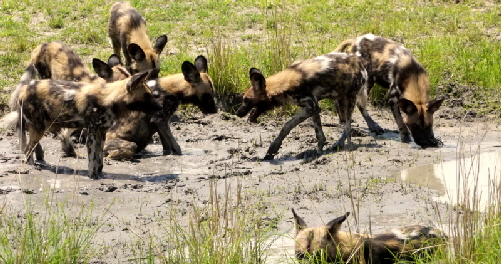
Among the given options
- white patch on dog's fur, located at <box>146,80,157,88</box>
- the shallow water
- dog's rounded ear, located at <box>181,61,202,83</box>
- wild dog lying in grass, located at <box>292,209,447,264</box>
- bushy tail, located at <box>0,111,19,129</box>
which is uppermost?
dog's rounded ear, located at <box>181,61,202,83</box>

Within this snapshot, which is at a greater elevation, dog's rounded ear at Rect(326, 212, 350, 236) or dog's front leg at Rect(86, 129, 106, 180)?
dog's front leg at Rect(86, 129, 106, 180)

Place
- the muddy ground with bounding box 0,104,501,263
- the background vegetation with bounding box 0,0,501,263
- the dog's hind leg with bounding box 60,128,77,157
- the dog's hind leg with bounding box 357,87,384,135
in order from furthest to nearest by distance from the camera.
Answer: the background vegetation with bounding box 0,0,501,263 < the dog's hind leg with bounding box 357,87,384,135 < the dog's hind leg with bounding box 60,128,77,157 < the muddy ground with bounding box 0,104,501,263

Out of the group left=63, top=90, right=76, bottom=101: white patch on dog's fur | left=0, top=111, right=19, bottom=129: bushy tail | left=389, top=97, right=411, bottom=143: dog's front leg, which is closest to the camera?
left=63, top=90, right=76, bottom=101: white patch on dog's fur

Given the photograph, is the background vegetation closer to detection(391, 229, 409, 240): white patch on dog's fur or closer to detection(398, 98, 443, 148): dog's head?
detection(398, 98, 443, 148): dog's head

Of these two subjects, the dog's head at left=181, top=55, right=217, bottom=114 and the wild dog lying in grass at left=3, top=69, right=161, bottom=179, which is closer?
the wild dog lying in grass at left=3, top=69, right=161, bottom=179

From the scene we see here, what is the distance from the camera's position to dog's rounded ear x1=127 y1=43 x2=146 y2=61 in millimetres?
11188

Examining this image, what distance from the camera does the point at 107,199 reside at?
7.68 m

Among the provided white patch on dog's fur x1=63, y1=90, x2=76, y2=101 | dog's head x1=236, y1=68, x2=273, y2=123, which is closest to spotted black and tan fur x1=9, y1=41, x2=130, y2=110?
white patch on dog's fur x1=63, y1=90, x2=76, y2=101

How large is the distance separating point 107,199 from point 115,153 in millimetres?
1809

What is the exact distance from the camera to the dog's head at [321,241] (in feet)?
18.6

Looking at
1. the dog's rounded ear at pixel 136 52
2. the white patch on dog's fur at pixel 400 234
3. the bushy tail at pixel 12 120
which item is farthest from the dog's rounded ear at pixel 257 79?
the white patch on dog's fur at pixel 400 234

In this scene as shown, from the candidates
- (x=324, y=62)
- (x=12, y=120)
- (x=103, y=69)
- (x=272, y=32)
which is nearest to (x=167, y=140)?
(x=103, y=69)

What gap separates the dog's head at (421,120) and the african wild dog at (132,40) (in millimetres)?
3438

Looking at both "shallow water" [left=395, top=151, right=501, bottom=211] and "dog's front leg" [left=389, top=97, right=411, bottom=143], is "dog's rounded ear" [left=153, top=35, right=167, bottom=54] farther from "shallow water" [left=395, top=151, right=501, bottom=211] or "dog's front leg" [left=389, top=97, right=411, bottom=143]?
"shallow water" [left=395, top=151, right=501, bottom=211]
